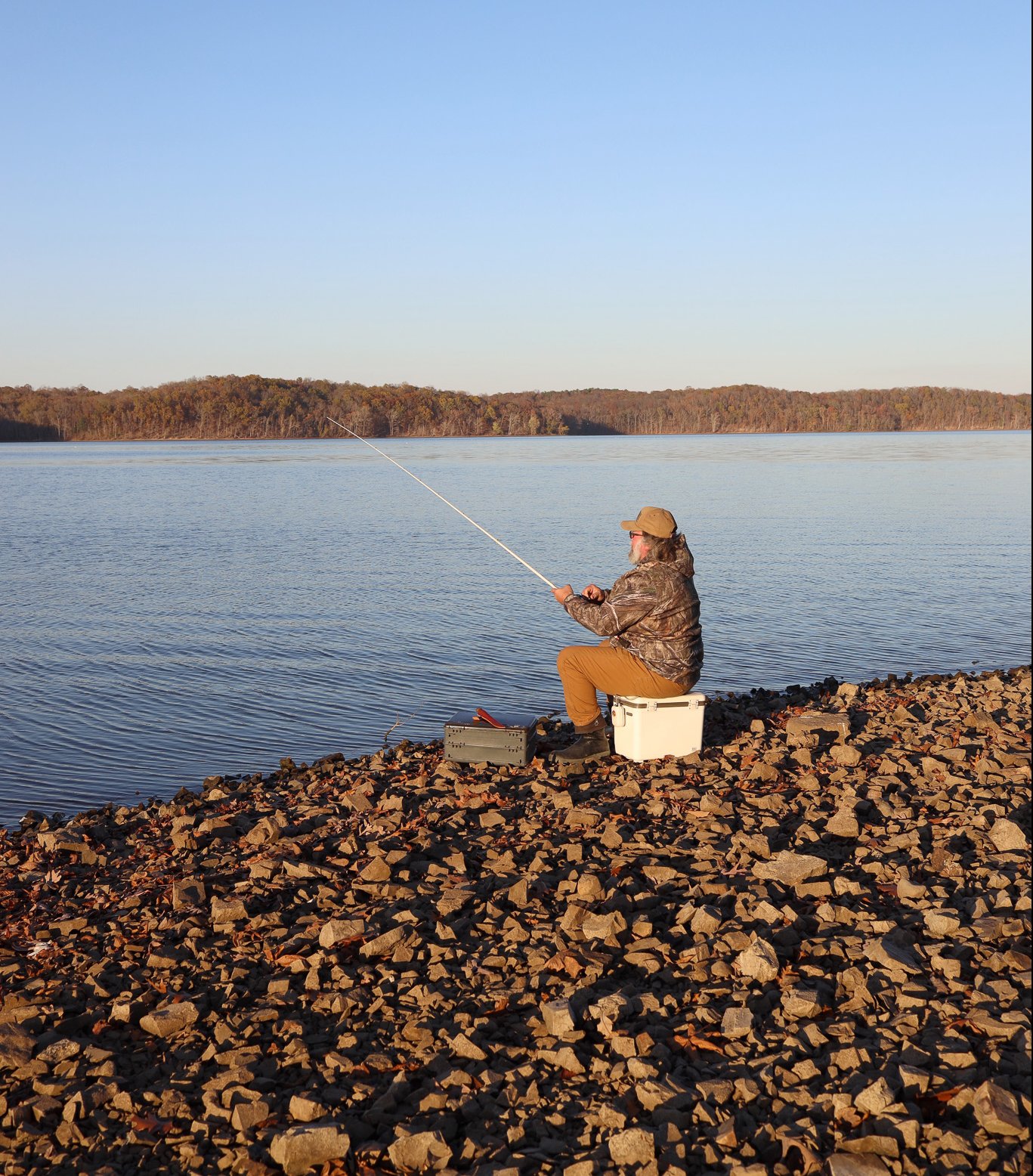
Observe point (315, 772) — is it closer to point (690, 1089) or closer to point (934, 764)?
point (934, 764)

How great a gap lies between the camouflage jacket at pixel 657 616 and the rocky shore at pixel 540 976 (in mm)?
674

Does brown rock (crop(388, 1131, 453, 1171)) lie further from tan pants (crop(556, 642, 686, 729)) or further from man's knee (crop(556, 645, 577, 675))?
man's knee (crop(556, 645, 577, 675))

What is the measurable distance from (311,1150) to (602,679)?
4.10 metres

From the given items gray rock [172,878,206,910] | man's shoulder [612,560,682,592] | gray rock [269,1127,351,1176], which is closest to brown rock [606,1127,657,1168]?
gray rock [269,1127,351,1176]

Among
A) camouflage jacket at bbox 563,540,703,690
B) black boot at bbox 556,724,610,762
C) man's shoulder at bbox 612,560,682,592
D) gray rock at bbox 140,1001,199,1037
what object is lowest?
gray rock at bbox 140,1001,199,1037

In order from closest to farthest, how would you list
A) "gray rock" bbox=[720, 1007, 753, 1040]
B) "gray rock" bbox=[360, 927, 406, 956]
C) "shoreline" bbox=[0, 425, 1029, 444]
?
"gray rock" bbox=[720, 1007, 753, 1040] < "gray rock" bbox=[360, 927, 406, 956] < "shoreline" bbox=[0, 425, 1029, 444]

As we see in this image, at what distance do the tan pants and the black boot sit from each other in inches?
2.8

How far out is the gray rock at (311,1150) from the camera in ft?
11.3

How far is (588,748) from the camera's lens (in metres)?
7.18

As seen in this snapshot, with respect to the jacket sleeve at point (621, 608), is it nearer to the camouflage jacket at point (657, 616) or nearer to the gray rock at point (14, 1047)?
the camouflage jacket at point (657, 616)

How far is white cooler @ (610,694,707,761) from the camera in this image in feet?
23.2

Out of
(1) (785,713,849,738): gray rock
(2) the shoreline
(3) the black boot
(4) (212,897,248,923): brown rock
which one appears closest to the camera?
(4) (212,897,248,923): brown rock

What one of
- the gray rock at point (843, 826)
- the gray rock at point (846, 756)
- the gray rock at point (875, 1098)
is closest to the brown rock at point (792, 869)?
the gray rock at point (843, 826)

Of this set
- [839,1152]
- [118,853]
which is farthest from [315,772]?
[839,1152]
